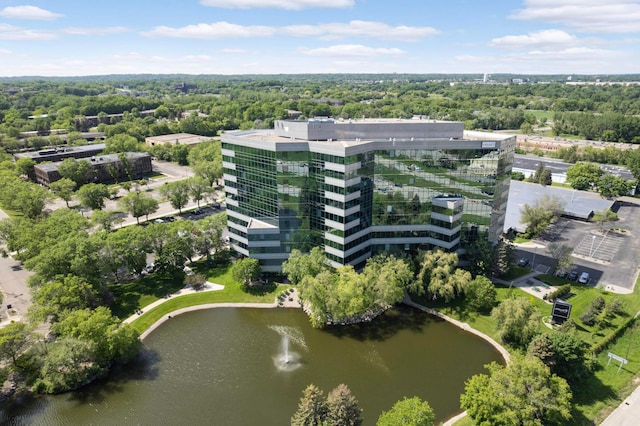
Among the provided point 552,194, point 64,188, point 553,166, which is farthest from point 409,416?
point 553,166

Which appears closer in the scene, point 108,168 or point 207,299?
point 207,299

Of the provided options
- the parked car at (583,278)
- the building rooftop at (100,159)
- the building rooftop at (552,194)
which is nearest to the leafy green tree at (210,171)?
the building rooftop at (100,159)

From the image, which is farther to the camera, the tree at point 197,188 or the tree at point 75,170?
the tree at point 75,170

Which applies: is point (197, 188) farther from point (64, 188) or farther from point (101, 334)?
point (101, 334)

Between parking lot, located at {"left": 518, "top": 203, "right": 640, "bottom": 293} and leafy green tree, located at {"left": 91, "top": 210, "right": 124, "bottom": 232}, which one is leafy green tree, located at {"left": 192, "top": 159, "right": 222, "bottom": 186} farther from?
parking lot, located at {"left": 518, "top": 203, "right": 640, "bottom": 293}

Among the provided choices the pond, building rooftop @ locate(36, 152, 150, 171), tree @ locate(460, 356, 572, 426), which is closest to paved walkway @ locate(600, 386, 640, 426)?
tree @ locate(460, 356, 572, 426)

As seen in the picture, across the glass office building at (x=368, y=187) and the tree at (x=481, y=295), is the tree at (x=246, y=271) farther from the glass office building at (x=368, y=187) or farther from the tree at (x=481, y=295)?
the tree at (x=481, y=295)
